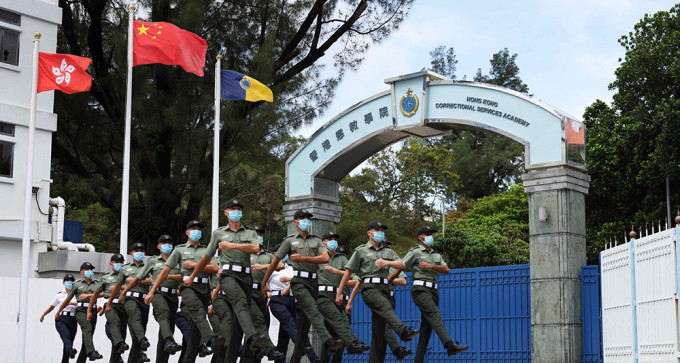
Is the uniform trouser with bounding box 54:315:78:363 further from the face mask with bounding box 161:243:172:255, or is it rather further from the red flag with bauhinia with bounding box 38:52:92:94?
the red flag with bauhinia with bounding box 38:52:92:94

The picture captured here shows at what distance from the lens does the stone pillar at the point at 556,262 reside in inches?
422

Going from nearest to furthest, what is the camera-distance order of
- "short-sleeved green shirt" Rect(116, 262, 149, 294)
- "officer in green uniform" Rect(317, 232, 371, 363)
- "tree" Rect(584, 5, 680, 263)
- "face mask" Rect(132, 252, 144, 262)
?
"officer in green uniform" Rect(317, 232, 371, 363), "short-sleeved green shirt" Rect(116, 262, 149, 294), "face mask" Rect(132, 252, 144, 262), "tree" Rect(584, 5, 680, 263)

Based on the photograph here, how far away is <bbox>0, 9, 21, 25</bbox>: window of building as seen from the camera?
58.9ft

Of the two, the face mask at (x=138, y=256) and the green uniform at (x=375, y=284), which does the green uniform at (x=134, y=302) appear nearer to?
the face mask at (x=138, y=256)

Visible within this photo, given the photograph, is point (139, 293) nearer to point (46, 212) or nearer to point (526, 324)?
point (526, 324)

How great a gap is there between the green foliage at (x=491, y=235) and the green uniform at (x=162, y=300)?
840 inches

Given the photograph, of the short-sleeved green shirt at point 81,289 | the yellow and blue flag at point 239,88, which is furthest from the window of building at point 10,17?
the short-sleeved green shirt at point 81,289

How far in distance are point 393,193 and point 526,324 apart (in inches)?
1120

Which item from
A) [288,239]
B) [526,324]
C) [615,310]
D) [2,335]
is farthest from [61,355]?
[615,310]

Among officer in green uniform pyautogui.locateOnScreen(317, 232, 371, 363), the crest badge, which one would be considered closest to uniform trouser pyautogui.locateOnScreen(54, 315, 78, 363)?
officer in green uniform pyautogui.locateOnScreen(317, 232, 371, 363)

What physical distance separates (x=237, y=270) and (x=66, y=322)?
5.57 meters

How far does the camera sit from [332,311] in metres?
9.90

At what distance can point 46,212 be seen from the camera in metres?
18.5

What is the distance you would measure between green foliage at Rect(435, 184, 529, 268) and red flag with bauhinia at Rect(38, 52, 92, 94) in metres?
18.8
